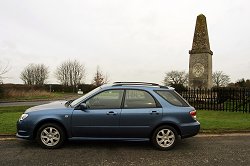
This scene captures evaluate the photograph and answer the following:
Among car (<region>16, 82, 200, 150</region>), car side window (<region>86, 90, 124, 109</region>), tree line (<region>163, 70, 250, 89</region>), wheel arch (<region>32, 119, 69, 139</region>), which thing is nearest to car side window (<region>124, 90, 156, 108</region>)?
car (<region>16, 82, 200, 150</region>)

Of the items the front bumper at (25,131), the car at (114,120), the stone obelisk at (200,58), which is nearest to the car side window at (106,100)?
the car at (114,120)

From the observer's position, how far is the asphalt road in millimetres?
5773

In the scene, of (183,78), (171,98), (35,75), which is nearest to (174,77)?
(183,78)

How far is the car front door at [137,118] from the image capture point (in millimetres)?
6762

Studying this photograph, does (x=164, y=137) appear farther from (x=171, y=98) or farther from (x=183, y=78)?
(x=183, y=78)

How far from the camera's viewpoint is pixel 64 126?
669 centimetres

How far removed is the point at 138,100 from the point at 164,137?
1.06 m

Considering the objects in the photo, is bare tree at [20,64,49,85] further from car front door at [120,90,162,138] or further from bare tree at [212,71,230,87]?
car front door at [120,90,162,138]

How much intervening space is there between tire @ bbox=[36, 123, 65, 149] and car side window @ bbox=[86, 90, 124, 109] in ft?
2.97

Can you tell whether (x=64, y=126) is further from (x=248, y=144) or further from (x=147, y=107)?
(x=248, y=144)

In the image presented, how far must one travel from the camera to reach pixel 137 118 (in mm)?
6766

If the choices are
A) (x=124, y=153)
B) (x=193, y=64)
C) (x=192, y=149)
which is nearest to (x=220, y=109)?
(x=193, y=64)

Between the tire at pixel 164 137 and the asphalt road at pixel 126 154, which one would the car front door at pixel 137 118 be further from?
the asphalt road at pixel 126 154

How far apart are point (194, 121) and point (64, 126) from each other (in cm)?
311
